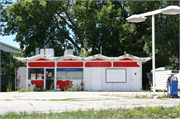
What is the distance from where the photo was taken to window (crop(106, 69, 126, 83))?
21.5 meters

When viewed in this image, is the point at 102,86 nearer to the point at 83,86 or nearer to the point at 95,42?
the point at 83,86

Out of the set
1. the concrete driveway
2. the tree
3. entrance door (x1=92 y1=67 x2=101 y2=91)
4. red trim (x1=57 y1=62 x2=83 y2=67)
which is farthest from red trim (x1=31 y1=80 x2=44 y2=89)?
the tree

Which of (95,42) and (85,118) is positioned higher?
(95,42)

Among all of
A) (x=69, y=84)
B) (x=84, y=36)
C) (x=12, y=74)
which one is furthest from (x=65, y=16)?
(x=69, y=84)

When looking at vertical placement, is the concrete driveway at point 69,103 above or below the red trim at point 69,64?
below

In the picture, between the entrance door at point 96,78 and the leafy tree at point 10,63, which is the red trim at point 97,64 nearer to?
the entrance door at point 96,78

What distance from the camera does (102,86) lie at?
21.6 m

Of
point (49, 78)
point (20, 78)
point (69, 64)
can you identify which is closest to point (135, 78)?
point (69, 64)

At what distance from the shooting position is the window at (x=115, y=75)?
21.5m

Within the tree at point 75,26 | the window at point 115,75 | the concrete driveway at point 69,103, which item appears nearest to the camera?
the concrete driveway at point 69,103

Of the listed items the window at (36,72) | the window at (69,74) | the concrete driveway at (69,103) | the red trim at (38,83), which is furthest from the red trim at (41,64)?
the concrete driveway at (69,103)

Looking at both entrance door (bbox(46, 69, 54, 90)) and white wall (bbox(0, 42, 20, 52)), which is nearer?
entrance door (bbox(46, 69, 54, 90))

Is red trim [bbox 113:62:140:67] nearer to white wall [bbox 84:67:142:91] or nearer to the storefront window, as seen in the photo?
white wall [bbox 84:67:142:91]

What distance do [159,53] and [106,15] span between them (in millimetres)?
9439
